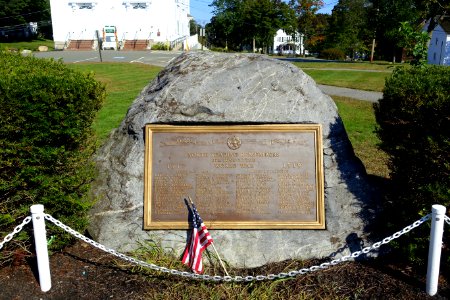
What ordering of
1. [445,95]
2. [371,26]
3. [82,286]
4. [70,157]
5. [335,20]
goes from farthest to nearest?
1. [335,20]
2. [371,26]
3. [70,157]
4. [82,286]
5. [445,95]

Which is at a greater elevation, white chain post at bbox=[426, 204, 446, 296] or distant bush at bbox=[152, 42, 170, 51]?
distant bush at bbox=[152, 42, 170, 51]

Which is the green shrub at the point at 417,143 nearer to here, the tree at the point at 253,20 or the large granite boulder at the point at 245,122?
the large granite boulder at the point at 245,122

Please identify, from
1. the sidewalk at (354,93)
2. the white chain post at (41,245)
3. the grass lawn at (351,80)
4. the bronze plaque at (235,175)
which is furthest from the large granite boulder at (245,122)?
the grass lawn at (351,80)

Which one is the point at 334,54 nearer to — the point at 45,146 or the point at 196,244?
the point at 196,244

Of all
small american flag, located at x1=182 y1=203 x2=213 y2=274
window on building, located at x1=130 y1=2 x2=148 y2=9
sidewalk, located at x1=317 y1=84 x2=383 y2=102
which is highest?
window on building, located at x1=130 y1=2 x2=148 y2=9

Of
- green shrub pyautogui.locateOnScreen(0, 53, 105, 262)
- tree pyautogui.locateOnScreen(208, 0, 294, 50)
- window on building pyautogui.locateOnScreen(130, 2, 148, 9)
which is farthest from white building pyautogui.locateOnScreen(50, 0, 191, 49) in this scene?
green shrub pyautogui.locateOnScreen(0, 53, 105, 262)

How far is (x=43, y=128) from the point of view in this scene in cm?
437

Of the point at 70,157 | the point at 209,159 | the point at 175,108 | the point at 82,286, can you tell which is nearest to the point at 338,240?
the point at 209,159

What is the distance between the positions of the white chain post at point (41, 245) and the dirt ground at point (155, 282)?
0.11m

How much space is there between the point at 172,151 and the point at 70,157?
3.61 feet

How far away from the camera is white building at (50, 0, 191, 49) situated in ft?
153

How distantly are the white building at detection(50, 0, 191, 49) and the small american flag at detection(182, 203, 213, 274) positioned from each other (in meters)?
44.1

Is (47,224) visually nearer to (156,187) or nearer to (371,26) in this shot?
(156,187)

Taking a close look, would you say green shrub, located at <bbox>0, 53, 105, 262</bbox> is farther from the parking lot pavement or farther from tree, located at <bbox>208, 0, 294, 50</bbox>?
tree, located at <bbox>208, 0, 294, 50</bbox>
